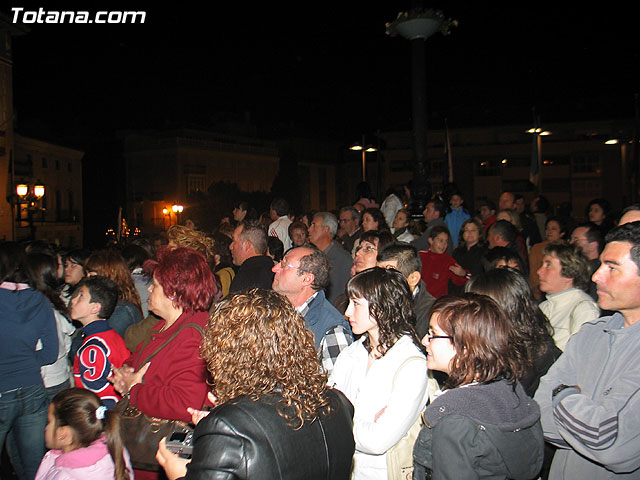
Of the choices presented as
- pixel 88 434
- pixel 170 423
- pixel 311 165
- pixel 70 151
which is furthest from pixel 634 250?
pixel 311 165

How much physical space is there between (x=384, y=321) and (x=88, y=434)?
1.91 meters

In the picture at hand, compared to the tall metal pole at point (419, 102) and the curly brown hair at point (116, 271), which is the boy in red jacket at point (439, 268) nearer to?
the tall metal pole at point (419, 102)

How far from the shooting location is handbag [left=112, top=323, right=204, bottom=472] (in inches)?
124

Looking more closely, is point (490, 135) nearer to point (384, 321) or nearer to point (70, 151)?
point (70, 151)

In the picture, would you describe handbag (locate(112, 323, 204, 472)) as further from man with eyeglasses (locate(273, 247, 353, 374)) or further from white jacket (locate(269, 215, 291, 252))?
white jacket (locate(269, 215, 291, 252))

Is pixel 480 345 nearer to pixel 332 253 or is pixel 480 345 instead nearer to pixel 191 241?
pixel 191 241

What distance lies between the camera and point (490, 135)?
48625mm

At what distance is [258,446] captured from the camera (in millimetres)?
1961

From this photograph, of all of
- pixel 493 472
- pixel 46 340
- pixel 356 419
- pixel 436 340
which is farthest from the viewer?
pixel 46 340

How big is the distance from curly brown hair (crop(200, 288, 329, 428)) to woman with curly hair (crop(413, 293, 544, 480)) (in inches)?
23.4

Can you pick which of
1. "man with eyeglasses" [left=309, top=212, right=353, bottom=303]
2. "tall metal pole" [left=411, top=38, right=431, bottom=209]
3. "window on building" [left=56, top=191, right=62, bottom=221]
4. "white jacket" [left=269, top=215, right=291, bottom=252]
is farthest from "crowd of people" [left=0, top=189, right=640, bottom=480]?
"window on building" [left=56, top=191, right=62, bottom=221]

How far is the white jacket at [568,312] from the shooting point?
411cm

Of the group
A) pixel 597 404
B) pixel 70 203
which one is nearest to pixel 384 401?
pixel 597 404

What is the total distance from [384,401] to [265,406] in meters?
1.17
